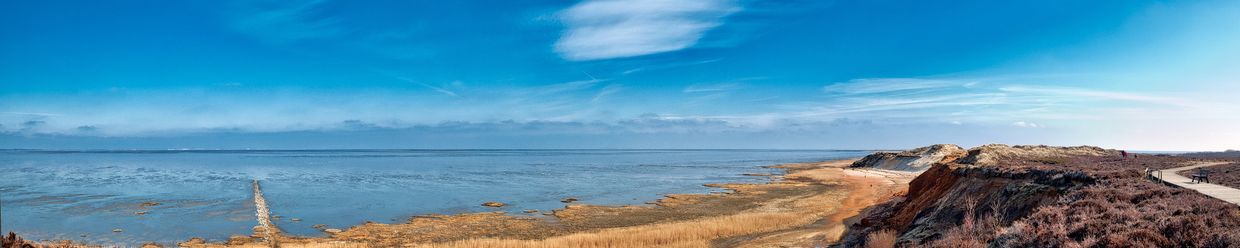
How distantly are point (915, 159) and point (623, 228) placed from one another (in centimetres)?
7264

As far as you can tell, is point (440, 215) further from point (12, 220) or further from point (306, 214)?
point (12, 220)

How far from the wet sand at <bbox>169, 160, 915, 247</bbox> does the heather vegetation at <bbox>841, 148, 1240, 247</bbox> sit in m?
4.07

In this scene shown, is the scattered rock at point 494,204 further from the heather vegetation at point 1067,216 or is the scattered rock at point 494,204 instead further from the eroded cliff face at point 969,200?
the heather vegetation at point 1067,216

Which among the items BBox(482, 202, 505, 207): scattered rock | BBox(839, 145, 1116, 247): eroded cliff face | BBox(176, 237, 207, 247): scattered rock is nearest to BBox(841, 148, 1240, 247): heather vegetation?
BBox(839, 145, 1116, 247): eroded cliff face

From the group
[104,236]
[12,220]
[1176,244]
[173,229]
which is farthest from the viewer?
[12,220]

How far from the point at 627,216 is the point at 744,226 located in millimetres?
8721

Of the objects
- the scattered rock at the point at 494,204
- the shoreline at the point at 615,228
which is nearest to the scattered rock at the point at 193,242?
the shoreline at the point at 615,228

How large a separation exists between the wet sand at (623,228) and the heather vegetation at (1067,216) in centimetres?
407

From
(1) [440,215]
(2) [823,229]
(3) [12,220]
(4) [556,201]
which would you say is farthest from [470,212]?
(3) [12,220]

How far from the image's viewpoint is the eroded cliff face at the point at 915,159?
81756 millimetres

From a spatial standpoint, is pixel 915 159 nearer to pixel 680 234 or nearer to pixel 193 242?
pixel 680 234

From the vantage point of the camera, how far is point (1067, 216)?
1441 centimetres

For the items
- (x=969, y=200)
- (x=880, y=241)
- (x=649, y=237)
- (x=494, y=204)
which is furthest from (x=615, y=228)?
(x=969, y=200)

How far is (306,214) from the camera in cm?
3419
